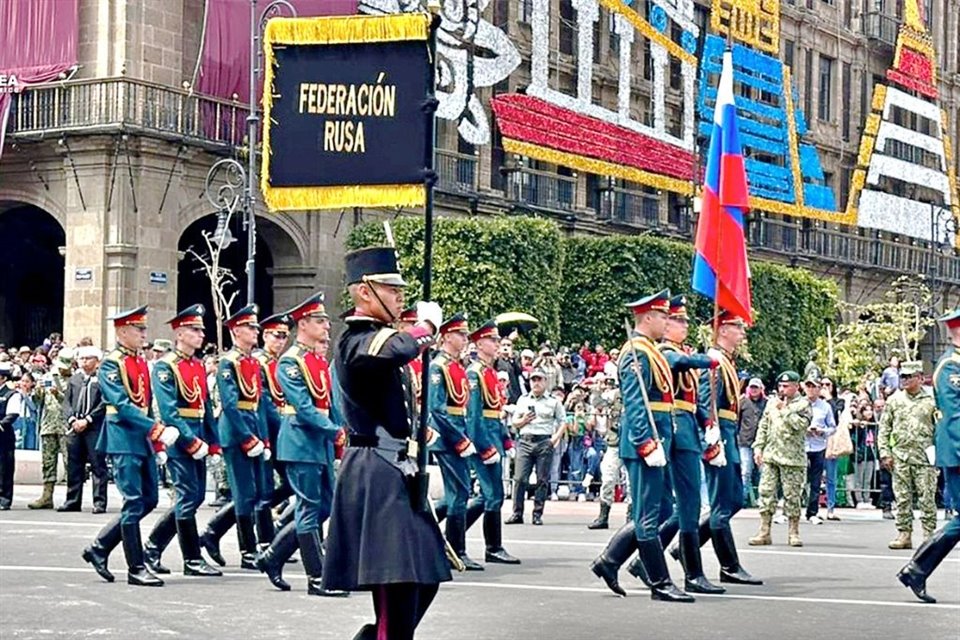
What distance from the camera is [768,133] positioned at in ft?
161

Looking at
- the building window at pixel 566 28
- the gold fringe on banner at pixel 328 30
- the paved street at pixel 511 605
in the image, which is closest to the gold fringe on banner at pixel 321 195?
the gold fringe on banner at pixel 328 30

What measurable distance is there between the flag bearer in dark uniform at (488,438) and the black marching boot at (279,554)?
2574 mm

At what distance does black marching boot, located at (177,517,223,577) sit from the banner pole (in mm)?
5069

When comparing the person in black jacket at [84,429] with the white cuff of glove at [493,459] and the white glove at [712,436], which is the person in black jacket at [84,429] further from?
the white glove at [712,436]

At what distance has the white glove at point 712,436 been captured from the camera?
12664 mm

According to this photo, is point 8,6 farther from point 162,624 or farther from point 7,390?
point 162,624

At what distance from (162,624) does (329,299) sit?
23682mm

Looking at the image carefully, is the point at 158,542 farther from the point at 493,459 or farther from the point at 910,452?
the point at 910,452

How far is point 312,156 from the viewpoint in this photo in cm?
2600

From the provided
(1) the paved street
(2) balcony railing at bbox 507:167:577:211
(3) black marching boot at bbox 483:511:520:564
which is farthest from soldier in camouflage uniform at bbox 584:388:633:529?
(2) balcony railing at bbox 507:167:577:211

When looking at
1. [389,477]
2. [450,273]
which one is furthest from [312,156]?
[389,477]

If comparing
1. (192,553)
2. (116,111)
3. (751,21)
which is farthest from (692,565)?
(751,21)

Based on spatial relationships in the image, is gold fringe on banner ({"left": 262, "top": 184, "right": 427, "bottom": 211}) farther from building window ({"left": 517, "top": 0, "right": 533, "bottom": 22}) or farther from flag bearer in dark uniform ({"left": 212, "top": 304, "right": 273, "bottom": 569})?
building window ({"left": 517, "top": 0, "right": 533, "bottom": 22})

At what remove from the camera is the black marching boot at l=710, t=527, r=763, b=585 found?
520 inches
